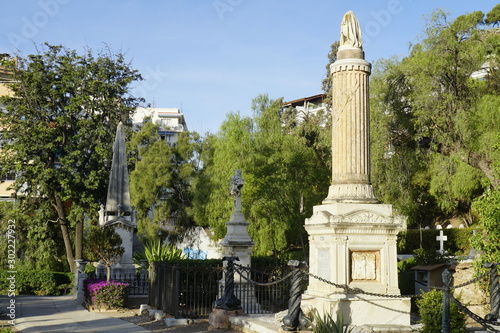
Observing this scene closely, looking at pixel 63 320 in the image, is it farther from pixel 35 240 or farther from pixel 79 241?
pixel 35 240

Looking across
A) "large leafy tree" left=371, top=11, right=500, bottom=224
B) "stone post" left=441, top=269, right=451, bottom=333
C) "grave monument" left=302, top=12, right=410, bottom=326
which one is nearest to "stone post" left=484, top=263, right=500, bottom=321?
"grave monument" left=302, top=12, right=410, bottom=326

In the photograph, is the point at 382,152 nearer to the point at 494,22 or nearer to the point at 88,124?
the point at 88,124

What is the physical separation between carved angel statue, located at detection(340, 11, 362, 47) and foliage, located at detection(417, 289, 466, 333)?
5320 mm

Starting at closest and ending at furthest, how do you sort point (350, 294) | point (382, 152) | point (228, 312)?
point (350, 294)
point (228, 312)
point (382, 152)

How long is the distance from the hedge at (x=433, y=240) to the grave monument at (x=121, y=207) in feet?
39.5

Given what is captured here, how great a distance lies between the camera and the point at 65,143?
2838 cm

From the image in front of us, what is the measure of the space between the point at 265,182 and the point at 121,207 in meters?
8.58

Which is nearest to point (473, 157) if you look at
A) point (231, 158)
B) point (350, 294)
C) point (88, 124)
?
point (350, 294)

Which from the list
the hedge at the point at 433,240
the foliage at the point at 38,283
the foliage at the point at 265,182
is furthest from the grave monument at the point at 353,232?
the foliage at the point at 38,283

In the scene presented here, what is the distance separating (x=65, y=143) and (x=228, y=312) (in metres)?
19.0

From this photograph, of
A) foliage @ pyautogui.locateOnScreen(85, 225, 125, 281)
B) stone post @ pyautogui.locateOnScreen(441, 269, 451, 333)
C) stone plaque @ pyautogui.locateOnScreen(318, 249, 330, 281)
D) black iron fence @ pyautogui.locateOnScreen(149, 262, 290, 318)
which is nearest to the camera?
stone post @ pyautogui.locateOnScreen(441, 269, 451, 333)

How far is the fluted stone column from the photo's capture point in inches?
430

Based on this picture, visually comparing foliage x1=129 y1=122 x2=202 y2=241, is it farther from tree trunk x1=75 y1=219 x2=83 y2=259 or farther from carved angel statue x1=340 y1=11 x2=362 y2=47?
carved angel statue x1=340 y1=11 x2=362 y2=47

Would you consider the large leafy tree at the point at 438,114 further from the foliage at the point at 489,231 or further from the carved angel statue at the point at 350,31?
the carved angel statue at the point at 350,31
